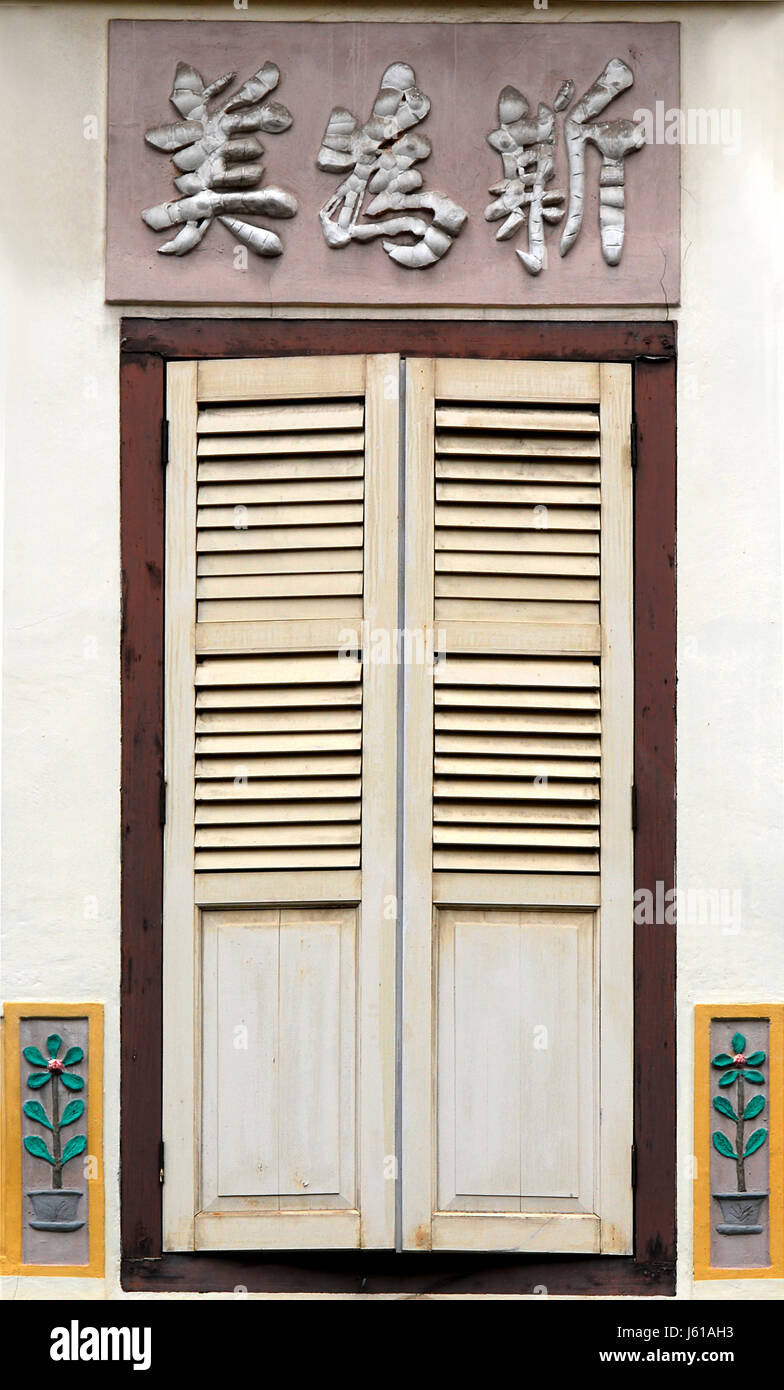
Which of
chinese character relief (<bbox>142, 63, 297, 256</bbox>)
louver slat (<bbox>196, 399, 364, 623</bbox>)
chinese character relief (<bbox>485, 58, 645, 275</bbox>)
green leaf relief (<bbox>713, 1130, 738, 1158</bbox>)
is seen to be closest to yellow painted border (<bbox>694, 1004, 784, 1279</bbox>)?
green leaf relief (<bbox>713, 1130, 738, 1158</bbox>)

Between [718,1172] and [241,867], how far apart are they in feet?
4.61

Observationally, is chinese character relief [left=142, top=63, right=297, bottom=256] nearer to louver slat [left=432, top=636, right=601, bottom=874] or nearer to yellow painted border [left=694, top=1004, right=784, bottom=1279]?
louver slat [left=432, top=636, right=601, bottom=874]

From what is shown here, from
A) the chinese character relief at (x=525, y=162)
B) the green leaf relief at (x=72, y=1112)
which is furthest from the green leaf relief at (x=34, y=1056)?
the chinese character relief at (x=525, y=162)

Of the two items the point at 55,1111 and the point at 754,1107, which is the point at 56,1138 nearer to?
the point at 55,1111

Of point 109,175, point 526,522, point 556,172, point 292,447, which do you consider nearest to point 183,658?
point 292,447

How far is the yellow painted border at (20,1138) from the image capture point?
3.46m

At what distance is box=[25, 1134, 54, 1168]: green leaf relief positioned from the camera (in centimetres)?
346

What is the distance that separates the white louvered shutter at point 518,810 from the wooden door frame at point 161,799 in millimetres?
56

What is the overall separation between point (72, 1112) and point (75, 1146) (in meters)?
0.08

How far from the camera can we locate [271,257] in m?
3.51

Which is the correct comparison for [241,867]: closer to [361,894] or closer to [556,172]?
[361,894]

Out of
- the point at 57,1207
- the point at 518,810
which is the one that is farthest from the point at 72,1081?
the point at 518,810

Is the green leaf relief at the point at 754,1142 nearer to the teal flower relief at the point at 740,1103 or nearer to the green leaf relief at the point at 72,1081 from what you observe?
the teal flower relief at the point at 740,1103

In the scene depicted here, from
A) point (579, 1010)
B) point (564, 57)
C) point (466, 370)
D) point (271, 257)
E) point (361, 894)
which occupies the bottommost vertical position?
point (579, 1010)
